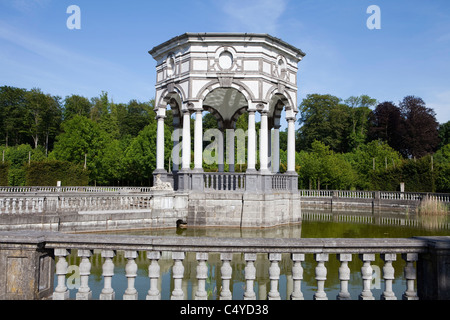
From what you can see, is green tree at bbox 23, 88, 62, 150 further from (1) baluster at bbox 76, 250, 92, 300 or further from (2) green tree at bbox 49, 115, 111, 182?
(1) baluster at bbox 76, 250, 92, 300

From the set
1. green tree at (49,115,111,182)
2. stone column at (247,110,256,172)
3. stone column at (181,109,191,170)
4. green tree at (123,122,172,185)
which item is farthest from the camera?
green tree at (49,115,111,182)

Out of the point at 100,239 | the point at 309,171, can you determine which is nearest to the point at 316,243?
the point at 100,239

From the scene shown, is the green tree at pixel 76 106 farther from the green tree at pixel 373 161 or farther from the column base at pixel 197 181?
the column base at pixel 197 181

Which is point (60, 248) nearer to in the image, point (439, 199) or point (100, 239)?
point (100, 239)

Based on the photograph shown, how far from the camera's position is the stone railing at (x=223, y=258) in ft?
15.3

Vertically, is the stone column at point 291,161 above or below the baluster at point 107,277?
above

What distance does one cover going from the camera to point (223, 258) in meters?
4.90

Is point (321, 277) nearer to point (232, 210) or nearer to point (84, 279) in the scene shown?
point (84, 279)

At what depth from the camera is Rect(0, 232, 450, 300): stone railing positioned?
4.67 meters

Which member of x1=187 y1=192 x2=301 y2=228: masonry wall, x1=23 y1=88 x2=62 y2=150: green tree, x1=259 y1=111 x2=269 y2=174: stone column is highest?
x1=23 y1=88 x2=62 y2=150: green tree

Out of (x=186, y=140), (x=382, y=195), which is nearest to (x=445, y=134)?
(x=382, y=195)

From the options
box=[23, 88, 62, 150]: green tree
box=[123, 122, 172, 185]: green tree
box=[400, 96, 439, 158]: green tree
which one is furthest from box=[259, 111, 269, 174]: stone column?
box=[23, 88, 62, 150]: green tree

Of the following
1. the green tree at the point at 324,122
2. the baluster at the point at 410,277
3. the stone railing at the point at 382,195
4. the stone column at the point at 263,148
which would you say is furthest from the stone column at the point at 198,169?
the green tree at the point at 324,122

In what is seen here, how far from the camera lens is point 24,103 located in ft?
236
